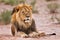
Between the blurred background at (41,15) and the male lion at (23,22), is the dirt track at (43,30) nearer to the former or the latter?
the blurred background at (41,15)

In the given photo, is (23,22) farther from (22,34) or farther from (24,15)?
(22,34)

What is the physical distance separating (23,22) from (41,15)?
26.1ft

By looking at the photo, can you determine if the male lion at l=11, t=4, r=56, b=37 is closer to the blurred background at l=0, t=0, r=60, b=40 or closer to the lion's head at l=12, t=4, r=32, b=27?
the lion's head at l=12, t=4, r=32, b=27

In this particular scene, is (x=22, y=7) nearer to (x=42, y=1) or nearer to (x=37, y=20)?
(x=37, y=20)

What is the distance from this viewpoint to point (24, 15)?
10.6 metres

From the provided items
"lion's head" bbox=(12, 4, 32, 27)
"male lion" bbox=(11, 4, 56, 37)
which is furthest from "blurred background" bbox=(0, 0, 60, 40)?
"lion's head" bbox=(12, 4, 32, 27)

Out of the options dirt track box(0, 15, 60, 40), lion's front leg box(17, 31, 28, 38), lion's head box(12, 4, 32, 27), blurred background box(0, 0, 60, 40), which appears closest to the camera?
lion's head box(12, 4, 32, 27)

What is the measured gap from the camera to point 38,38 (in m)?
10.9

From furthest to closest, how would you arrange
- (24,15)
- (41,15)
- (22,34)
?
(41,15)
(22,34)
(24,15)

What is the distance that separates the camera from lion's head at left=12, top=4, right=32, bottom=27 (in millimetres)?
10602

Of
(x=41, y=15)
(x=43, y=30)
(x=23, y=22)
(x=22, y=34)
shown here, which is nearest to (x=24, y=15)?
(x=23, y=22)

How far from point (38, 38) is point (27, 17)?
79 cm

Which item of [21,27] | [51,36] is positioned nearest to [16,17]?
[21,27]

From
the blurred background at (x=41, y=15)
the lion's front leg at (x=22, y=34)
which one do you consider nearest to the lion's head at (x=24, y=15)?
the lion's front leg at (x=22, y=34)
